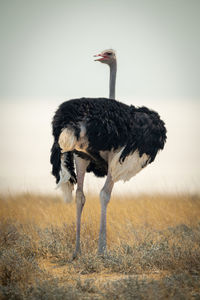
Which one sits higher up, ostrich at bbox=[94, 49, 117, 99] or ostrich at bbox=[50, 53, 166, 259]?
ostrich at bbox=[94, 49, 117, 99]

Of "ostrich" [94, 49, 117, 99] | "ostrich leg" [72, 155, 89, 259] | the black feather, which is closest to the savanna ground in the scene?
→ "ostrich leg" [72, 155, 89, 259]

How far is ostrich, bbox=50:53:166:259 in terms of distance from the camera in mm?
6500

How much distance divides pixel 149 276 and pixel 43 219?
487cm

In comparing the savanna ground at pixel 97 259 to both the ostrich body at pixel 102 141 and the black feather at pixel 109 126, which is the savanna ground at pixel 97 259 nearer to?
the ostrich body at pixel 102 141

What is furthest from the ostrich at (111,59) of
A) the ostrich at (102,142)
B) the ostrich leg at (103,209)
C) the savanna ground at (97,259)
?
the savanna ground at (97,259)

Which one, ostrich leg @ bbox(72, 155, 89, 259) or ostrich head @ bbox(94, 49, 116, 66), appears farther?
ostrich head @ bbox(94, 49, 116, 66)

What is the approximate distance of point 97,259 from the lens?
20.7ft

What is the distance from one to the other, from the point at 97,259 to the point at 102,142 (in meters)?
1.41

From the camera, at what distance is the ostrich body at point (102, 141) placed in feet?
21.3

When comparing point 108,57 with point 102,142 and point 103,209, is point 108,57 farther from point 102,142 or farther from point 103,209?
point 103,209

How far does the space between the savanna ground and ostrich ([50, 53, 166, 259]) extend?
1.79 feet

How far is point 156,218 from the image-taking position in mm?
10539

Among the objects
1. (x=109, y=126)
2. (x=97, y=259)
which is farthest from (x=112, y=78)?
(x=97, y=259)

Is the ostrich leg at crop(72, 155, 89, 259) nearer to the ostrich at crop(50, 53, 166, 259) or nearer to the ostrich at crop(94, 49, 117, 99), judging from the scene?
the ostrich at crop(50, 53, 166, 259)
